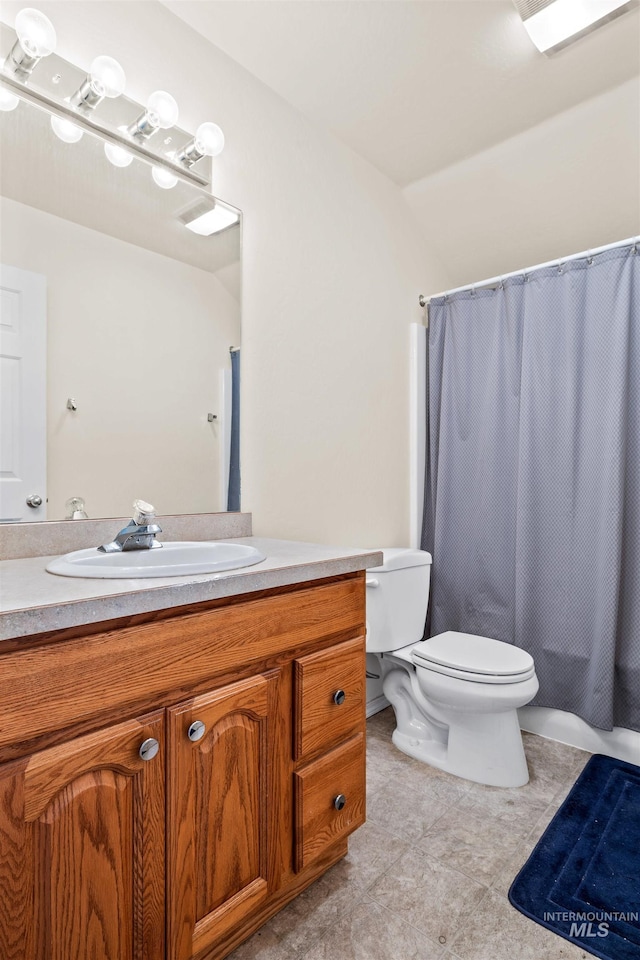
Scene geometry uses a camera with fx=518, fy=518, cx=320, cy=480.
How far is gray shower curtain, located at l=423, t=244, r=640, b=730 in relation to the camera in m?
1.95

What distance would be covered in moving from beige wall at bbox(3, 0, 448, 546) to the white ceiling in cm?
9

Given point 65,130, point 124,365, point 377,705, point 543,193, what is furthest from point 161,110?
point 377,705

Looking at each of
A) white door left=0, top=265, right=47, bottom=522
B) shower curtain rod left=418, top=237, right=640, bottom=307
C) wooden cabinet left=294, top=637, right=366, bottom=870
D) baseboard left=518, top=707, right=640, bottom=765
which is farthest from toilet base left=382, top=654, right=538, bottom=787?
shower curtain rod left=418, top=237, right=640, bottom=307

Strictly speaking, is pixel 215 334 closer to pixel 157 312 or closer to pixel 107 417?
pixel 157 312

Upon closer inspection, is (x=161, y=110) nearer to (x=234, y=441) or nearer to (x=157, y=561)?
(x=234, y=441)

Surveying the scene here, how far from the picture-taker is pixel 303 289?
194 centimetres

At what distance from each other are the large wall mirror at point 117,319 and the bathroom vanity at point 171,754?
13.9 inches

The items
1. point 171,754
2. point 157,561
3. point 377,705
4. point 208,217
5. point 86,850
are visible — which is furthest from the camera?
point 377,705

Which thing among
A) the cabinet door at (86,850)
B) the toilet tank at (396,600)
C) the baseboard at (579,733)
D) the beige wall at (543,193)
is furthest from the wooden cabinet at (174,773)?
the beige wall at (543,193)

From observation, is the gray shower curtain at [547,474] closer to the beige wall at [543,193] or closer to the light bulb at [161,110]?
the beige wall at [543,193]

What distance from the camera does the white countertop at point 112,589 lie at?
29.0 inches

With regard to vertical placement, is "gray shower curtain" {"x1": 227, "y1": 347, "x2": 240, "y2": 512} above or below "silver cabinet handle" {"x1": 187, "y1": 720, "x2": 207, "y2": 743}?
above

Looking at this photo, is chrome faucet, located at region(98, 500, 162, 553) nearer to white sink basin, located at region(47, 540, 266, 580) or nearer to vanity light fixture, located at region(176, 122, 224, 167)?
white sink basin, located at region(47, 540, 266, 580)

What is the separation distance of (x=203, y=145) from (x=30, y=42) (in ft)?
1.50
